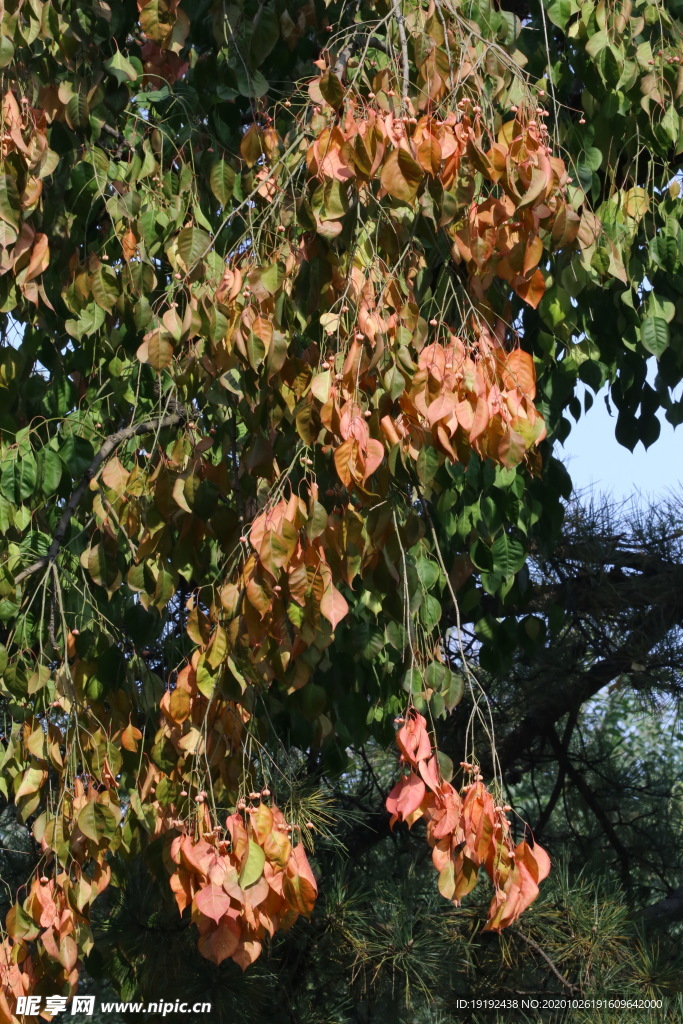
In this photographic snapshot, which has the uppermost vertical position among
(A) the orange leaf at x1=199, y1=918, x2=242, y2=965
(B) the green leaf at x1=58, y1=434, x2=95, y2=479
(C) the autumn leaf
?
(C) the autumn leaf

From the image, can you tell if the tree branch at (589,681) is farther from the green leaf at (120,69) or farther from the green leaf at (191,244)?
the green leaf at (120,69)

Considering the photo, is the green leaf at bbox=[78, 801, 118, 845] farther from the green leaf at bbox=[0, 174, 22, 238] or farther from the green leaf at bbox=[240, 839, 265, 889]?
the green leaf at bbox=[0, 174, 22, 238]

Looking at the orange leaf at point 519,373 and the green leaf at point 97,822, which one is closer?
the orange leaf at point 519,373

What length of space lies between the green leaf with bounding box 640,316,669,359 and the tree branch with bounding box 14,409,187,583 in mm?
897

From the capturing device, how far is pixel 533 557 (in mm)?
3596

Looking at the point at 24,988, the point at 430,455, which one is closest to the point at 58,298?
the point at 430,455

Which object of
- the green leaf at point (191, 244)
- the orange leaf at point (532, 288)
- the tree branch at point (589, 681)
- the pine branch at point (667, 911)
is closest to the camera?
the orange leaf at point (532, 288)

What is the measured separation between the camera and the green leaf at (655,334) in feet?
7.45

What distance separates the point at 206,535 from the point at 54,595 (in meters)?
0.30

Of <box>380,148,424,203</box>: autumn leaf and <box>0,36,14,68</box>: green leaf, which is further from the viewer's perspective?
<box>0,36,14,68</box>: green leaf

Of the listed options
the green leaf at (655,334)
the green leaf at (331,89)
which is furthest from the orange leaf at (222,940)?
the green leaf at (655,334)

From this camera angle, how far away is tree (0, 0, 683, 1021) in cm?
173

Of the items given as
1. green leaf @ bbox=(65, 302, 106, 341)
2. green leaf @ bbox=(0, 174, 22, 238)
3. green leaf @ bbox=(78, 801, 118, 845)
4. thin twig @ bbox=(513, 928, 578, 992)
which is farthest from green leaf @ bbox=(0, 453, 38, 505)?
thin twig @ bbox=(513, 928, 578, 992)

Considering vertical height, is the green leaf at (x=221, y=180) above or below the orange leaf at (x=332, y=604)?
above
